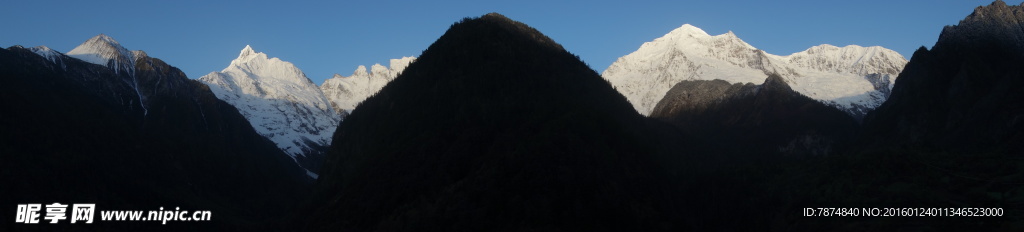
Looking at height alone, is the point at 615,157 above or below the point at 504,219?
above

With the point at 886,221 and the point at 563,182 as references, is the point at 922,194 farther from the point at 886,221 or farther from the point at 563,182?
the point at 563,182

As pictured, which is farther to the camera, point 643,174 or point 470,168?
point 643,174

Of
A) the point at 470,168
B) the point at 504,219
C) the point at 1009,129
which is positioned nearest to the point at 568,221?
the point at 504,219

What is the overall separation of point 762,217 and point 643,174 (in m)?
26.1

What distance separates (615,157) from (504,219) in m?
37.9

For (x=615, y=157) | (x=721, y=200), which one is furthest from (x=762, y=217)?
(x=615, y=157)

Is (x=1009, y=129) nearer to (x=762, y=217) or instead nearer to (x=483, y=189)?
(x=762, y=217)

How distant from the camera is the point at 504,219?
162750mm

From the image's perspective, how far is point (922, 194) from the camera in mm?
158500

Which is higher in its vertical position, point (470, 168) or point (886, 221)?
point (470, 168)

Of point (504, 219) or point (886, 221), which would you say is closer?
point (886, 221)

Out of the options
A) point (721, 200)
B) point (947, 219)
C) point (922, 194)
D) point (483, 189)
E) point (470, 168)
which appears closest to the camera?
point (947, 219)

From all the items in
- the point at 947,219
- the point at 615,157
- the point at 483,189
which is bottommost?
the point at 947,219

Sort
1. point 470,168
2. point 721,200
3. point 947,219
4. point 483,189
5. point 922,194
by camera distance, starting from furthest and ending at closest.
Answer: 1. point 721,200
2. point 470,168
3. point 483,189
4. point 922,194
5. point 947,219
